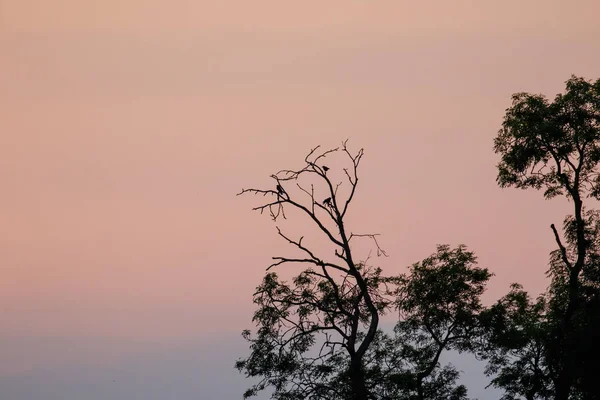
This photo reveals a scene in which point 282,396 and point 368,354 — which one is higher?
point 368,354

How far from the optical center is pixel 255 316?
114 feet

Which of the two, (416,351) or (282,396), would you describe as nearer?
(282,396)

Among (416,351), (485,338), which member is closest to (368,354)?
(416,351)

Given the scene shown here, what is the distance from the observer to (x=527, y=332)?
41562mm

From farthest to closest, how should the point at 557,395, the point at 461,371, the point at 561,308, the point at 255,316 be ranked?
the point at 461,371 < the point at 561,308 < the point at 557,395 < the point at 255,316

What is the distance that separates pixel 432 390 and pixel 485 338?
3528 mm

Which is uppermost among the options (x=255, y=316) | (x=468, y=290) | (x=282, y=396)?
(x=468, y=290)

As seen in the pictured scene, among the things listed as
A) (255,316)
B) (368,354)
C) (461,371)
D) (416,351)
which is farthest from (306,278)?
(461,371)

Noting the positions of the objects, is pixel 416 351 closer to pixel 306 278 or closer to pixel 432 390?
pixel 432 390

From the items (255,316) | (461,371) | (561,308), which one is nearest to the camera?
(255,316)

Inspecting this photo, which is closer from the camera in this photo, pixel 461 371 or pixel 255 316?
pixel 255 316

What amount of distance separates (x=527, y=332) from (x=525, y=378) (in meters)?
3.60

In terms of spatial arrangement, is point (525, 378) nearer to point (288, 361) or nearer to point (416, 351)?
point (416, 351)

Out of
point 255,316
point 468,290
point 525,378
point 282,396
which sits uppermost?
point 468,290
